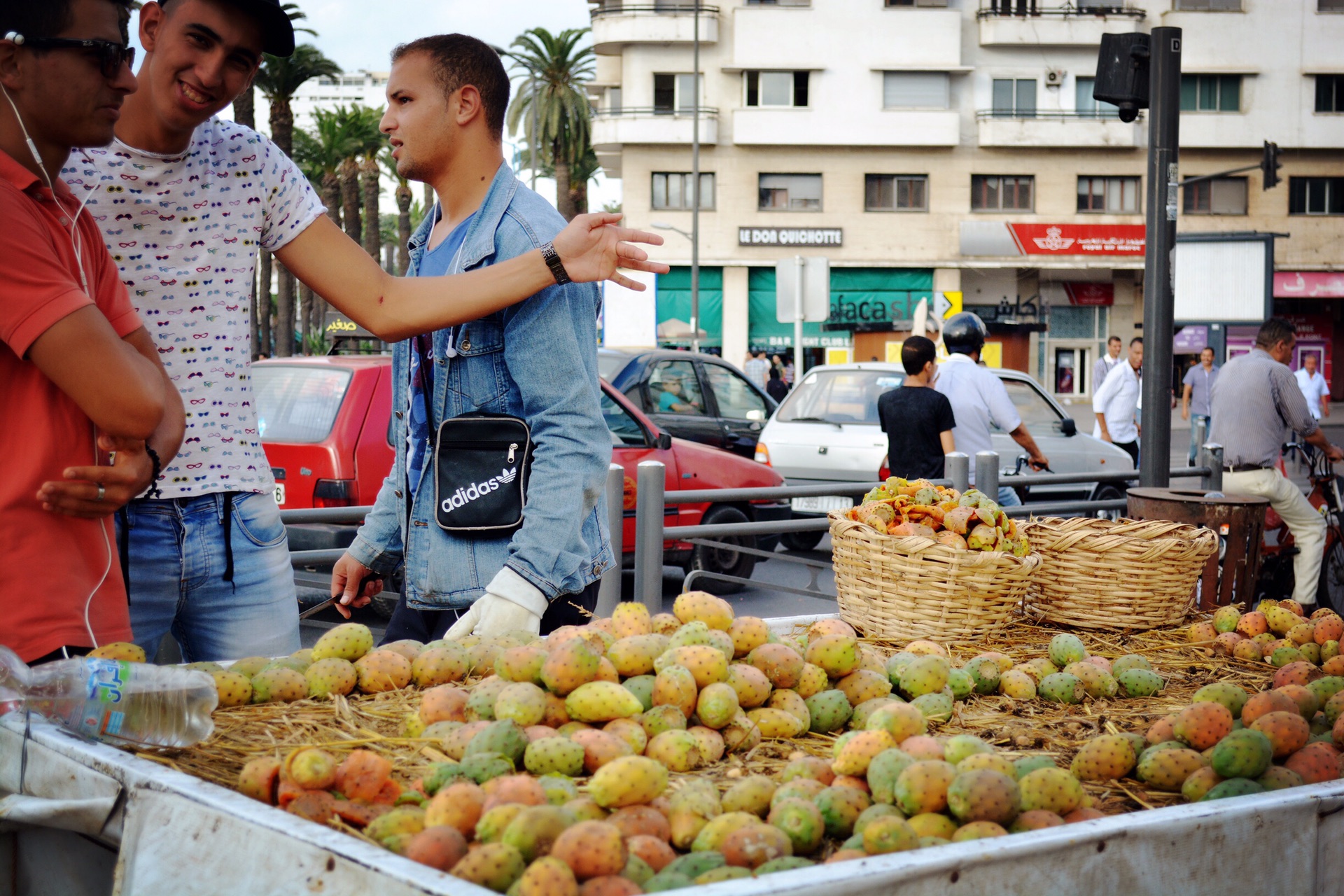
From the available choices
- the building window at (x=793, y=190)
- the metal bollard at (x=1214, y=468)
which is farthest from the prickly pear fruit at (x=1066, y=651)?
the building window at (x=793, y=190)

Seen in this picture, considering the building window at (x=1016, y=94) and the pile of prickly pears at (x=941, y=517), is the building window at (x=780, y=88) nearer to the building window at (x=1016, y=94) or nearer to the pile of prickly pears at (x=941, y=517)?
the building window at (x=1016, y=94)

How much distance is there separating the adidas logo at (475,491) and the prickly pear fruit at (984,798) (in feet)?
4.52

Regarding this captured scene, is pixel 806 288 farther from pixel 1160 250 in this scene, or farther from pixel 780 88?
pixel 780 88

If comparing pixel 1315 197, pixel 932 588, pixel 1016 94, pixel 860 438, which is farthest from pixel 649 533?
pixel 1315 197

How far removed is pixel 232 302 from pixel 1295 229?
46758 millimetres

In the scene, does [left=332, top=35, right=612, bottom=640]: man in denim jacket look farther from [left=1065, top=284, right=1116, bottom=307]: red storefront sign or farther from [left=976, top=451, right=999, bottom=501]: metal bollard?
[left=1065, top=284, right=1116, bottom=307]: red storefront sign

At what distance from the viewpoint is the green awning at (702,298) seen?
42.6 meters

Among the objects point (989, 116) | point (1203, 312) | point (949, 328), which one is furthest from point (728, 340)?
point (949, 328)

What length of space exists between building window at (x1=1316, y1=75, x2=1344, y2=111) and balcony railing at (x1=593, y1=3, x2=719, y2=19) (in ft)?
68.7

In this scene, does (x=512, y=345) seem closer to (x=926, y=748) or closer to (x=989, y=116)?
(x=926, y=748)

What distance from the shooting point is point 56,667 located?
1984 millimetres

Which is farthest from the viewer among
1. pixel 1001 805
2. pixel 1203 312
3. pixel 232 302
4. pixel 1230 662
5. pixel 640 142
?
pixel 640 142

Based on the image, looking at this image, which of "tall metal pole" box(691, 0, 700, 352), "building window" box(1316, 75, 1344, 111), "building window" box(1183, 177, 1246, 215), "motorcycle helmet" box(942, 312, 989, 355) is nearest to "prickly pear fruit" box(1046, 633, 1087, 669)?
"motorcycle helmet" box(942, 312, 989, 355)

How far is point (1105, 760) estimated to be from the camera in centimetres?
215
